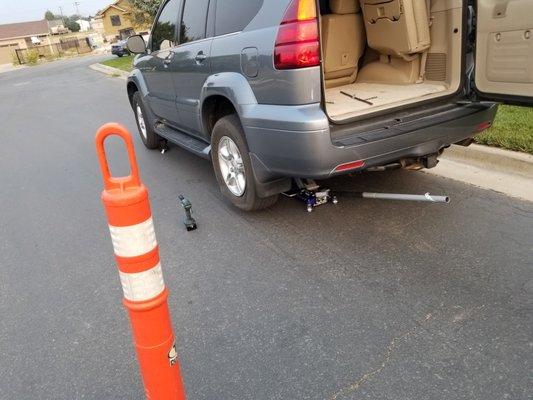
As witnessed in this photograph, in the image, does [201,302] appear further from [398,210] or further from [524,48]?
[524,48]

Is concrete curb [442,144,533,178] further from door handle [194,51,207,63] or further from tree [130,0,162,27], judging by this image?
tree [130,0,162,27]

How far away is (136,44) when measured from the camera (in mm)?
5777

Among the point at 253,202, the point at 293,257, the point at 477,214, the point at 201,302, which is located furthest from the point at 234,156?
the point at 477,214

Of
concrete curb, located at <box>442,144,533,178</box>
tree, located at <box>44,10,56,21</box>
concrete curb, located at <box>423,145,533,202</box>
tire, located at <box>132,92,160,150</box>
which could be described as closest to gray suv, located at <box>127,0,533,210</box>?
concrete curb, located at <box>423,145,533,202</box>

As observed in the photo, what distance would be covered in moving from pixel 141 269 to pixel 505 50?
2906 mm

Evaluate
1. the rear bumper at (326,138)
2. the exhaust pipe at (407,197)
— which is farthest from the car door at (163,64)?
the exhaust pipe at (407,197)

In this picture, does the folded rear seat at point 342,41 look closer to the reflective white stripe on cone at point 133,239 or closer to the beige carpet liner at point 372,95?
the beige carpet liner at point 372,95

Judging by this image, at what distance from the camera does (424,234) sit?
3.53m

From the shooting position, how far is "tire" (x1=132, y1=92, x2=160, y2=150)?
251 inches

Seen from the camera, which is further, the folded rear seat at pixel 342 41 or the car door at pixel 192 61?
the folded rear seat at pixel 342 41

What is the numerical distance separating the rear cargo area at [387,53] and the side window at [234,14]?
2.67 ft

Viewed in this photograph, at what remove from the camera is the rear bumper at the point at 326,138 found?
3.04 meters

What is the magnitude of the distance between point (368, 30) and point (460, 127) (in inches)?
55.8

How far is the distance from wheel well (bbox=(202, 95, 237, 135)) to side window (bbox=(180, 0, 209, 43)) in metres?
0.63
